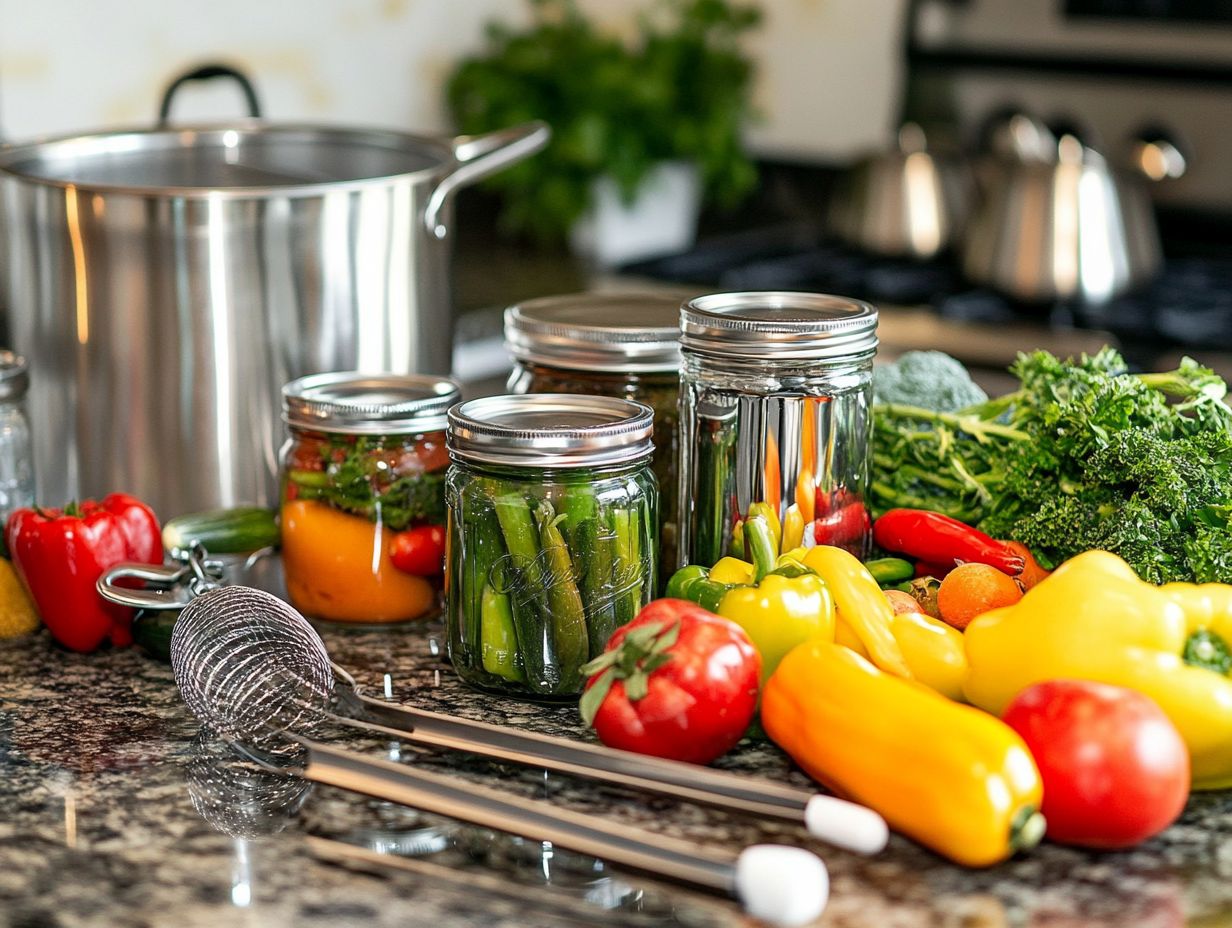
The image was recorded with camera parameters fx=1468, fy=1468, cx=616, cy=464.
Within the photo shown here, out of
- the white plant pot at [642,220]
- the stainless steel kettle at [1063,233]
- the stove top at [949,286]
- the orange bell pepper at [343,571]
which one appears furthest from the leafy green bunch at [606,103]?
the orange bell pepper at [343,571]

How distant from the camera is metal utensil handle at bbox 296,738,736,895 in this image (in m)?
0.75

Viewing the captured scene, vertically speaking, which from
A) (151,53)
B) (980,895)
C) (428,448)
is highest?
(151,53)

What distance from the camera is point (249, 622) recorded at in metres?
0.99

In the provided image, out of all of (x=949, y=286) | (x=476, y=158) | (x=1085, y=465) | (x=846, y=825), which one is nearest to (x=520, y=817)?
(x=846, y=825)

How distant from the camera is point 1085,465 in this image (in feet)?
3.50

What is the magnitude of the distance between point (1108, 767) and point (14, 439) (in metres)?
0.90

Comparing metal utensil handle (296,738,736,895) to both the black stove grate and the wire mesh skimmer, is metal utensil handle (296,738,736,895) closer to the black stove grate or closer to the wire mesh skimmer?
the wire mesh skimmer

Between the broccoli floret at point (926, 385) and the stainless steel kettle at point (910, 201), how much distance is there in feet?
5.45

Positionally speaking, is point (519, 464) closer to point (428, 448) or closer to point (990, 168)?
point (428, 448)

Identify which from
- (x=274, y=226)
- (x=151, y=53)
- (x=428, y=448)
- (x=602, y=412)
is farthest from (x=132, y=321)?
(x=151, y=53)

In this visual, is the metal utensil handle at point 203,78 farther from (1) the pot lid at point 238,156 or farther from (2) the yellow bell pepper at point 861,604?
(2) the yellow bell pepper at point 861,604

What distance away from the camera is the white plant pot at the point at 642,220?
3.02m

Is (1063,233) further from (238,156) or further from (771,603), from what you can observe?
(771,603)

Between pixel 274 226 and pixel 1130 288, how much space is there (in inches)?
70.1
